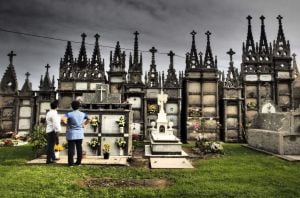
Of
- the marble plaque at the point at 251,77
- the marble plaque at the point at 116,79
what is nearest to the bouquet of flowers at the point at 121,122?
the marble plaque at the point at 116,79

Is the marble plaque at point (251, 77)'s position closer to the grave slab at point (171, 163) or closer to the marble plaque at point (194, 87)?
the marble plaque at point (194, 87)

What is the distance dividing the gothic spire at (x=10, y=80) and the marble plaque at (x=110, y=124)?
14392mm

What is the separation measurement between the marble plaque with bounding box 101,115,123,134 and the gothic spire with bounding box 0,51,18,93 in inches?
567

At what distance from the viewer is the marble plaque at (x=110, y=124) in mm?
13242

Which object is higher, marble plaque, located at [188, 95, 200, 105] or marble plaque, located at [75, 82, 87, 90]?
marble plaque, located at [75, 82, 87, 90]

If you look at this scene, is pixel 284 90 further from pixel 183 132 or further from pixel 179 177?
pixel 179 177

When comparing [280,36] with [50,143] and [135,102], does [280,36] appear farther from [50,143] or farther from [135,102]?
[50,143]

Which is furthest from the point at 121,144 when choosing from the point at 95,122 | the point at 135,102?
the point at 135,102

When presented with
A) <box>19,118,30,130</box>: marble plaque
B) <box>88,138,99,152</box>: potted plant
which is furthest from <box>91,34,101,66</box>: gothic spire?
<box>88,138,99,152</box>: potted plant

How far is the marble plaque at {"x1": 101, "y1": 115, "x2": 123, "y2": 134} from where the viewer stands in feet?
43.4

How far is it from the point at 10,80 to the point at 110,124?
50.6 feet

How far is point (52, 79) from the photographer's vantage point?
79.2ft

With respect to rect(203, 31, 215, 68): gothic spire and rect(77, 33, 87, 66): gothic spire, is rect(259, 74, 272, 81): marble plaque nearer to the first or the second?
rect(203, 31, 215, 68): gothic spire

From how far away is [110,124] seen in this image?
1328 centimetres
